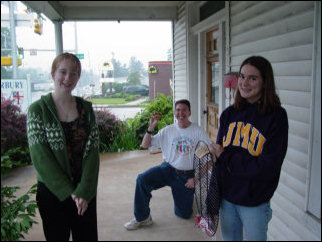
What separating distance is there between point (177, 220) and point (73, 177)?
1558 mm

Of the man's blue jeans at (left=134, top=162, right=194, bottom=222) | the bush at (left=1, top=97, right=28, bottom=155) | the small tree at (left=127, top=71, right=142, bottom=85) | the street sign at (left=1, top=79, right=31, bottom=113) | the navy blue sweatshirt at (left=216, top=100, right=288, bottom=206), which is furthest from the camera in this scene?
the small tree at (left=127, top=71, right=142, bottom=85)

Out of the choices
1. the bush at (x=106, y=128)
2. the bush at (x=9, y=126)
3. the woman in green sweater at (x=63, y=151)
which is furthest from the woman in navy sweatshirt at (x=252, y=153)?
the bush at (x=106, y=128)

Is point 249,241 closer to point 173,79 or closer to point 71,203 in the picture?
point 71,203

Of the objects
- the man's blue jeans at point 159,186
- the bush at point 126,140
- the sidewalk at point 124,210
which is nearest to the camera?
the sidewalk at point 124,210

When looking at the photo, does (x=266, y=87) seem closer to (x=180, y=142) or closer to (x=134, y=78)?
(x=180, y=142)

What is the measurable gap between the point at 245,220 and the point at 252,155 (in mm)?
284

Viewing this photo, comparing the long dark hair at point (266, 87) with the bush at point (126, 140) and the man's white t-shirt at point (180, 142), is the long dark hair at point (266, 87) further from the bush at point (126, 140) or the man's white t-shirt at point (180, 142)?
the bush at point (126, 140)

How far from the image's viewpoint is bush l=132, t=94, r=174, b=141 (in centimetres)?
461

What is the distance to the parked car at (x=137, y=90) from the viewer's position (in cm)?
339

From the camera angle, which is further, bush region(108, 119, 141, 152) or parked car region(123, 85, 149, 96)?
bush region(108, 119, 141, 152)

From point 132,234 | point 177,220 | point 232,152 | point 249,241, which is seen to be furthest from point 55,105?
point 177,220

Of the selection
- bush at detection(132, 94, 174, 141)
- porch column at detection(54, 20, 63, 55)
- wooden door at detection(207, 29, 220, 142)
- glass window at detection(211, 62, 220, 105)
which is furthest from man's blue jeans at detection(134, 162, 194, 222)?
porch column at detection(54, 20, 63, 55)

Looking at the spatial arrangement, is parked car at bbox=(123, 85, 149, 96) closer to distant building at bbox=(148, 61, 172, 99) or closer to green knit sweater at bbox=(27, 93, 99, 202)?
distant building at bbox=(148, 61, 172, 99)

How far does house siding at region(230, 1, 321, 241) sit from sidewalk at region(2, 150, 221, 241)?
62cm
